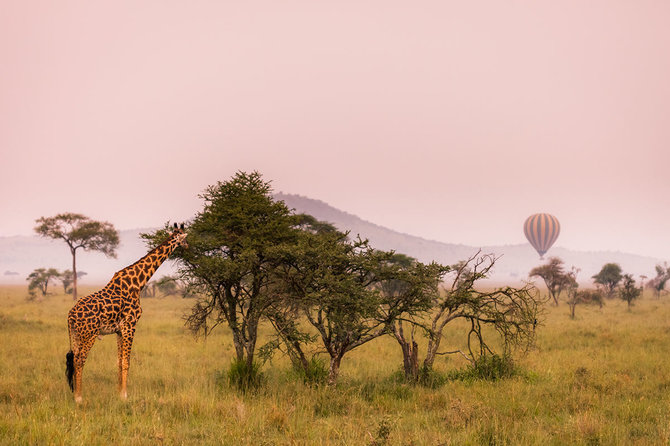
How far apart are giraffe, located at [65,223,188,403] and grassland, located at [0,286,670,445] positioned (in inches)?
32.4

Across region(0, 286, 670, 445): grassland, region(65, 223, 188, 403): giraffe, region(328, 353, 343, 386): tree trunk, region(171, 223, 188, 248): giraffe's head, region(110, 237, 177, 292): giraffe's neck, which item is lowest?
region(0, 286, 670, 445): grassland

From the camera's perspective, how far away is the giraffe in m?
11.3

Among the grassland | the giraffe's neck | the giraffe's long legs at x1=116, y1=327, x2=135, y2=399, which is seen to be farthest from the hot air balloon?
the giraffe's long legs at x1=116, y1=327, x2=135, y2=399

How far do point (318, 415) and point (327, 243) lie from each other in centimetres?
478

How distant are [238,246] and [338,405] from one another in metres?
5.46

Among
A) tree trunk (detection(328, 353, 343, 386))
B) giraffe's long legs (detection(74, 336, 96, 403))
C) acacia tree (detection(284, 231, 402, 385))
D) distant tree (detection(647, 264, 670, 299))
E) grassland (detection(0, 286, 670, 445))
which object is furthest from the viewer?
distant tree (detection(647, 264, 670, 299))

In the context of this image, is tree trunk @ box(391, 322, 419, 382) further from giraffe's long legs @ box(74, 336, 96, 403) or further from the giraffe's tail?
the giraffe's tail

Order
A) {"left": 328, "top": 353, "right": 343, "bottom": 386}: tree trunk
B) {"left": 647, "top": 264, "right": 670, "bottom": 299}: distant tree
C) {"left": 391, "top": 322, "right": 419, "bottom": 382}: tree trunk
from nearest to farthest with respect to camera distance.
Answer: {"left": 328, "top": 353, "right": 343, "bottom": 386}: tree trunk → {"left": 391, "top": 322, "right": 419, "bottom": 382}: tree trunk → {"left": 647, "top": 264, "right": 670, "bottom": 299}: distant tree

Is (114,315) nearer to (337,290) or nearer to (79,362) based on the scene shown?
(79,362)

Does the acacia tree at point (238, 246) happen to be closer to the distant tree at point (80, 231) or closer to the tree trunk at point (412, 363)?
the tree trunk at point (412, 363)

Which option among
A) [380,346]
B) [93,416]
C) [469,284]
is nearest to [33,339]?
[93,416]

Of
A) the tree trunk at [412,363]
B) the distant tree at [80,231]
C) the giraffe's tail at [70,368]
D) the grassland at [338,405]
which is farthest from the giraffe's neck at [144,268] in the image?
the distant tree at [80,231]

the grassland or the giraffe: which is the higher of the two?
the giraffe

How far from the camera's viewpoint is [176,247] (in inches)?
521
